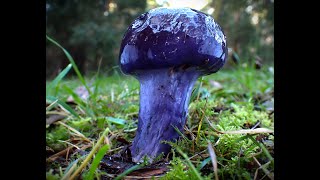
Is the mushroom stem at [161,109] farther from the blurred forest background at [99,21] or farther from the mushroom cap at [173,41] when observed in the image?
the blurred forest background at [99,21]

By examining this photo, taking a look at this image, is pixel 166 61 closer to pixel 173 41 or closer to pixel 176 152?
pixel 173 41

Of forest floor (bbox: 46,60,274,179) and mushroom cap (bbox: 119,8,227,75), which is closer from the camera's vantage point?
forest floor (bbox: 46,60,274,179)

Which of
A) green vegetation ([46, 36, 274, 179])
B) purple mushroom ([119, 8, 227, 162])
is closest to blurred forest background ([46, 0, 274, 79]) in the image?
green vegetation ([46, 36, 274, 179])

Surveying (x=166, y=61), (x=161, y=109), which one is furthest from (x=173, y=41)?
(x=161, y=109)

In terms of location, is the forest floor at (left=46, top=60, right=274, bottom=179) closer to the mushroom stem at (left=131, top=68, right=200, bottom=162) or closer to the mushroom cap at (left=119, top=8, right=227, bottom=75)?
the mushroom stem at (left=131, top=68, right=200, bottom=162)

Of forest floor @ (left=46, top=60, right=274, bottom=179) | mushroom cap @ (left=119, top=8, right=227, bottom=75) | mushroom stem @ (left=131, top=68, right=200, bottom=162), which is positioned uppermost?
mushroom cap @ (left=119, top=8, right=227, bottom=75)
